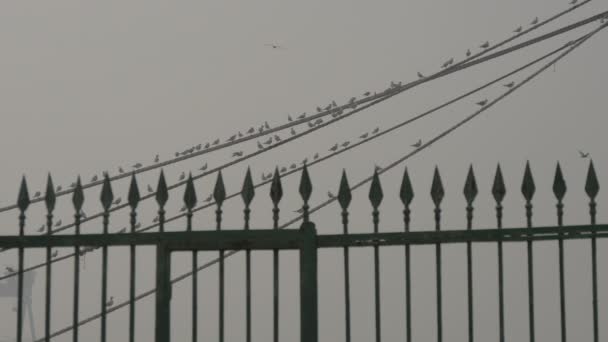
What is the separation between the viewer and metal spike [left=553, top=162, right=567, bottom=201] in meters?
9.60

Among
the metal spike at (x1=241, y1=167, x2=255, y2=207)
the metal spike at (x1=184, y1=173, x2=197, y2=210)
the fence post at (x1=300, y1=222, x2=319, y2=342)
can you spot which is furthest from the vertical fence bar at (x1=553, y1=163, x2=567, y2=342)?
the metal spike at (x1=184, y1=173, x2=197, y2=210)

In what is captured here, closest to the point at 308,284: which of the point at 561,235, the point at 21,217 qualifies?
the point at 561,235

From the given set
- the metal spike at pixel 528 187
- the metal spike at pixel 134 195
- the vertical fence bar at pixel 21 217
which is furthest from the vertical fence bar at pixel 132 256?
the metal spike at pixel 528 187

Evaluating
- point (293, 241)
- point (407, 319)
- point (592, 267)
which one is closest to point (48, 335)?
point (293, 241)

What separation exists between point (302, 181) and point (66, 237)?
7.36ft

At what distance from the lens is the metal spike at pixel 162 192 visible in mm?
9695

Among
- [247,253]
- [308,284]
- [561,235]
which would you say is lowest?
[308,284]

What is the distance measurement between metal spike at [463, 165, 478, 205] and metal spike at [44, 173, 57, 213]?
12.3ft

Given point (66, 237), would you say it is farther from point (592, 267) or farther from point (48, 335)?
point (592, 267)

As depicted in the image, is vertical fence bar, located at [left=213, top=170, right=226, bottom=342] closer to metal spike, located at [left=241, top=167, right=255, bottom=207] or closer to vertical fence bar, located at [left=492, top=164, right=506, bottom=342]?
metal spike, located at [left=241, top=167, right=255, bottom=207]

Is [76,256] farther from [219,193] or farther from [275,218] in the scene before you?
[275,218]

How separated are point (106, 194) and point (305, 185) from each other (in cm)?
182

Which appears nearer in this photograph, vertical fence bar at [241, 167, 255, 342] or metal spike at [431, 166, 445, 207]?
vertical fence bar at [241, 167, 255, 342]

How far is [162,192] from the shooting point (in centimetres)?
973
